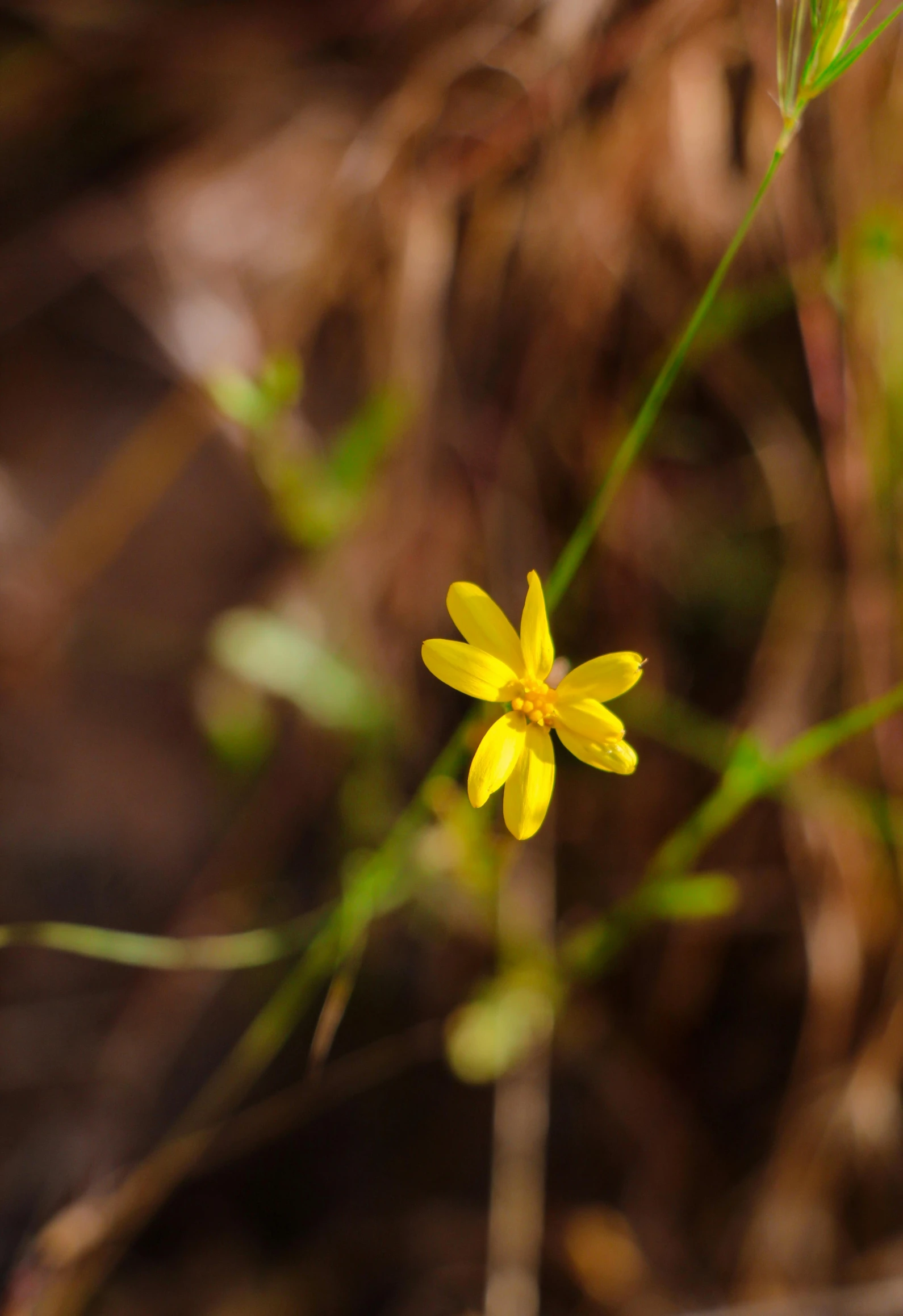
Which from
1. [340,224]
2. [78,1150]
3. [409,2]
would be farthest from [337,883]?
[409,2]

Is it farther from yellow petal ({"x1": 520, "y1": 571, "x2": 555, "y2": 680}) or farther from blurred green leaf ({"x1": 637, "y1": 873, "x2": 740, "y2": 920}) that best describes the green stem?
blurred green leaf ({"x1": 637, "y1": 873, "x2": 740, "y2": 920})

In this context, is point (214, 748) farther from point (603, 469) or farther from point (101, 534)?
point (603, 469)

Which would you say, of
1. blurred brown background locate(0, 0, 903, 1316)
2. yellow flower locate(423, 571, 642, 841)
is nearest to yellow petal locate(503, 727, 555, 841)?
yellow flower locate(423, 571, 642, 841)

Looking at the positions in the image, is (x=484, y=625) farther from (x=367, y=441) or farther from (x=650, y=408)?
(x=367, y=441)

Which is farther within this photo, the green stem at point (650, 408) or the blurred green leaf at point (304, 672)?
the blurred green leaf at point (304, 672)

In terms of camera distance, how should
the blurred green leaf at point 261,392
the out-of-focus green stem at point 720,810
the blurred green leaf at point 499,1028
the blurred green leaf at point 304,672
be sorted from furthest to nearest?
1. the blurred green leaf at point 304,672
2. the blurred green leaf at point 499,1028
3. the blurred green leaf at point 261,392
4. the out-of-focus green stem at point 720,810

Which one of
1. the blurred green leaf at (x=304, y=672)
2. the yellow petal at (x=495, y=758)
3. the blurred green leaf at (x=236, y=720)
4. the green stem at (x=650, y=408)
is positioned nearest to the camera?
the green stem at (x=650, y=408)

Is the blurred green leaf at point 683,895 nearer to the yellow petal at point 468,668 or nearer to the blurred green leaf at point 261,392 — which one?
the yellow petal at point 468,668

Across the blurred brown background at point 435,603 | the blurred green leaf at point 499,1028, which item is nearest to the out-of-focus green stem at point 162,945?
the blurred brown background at point 435,603
